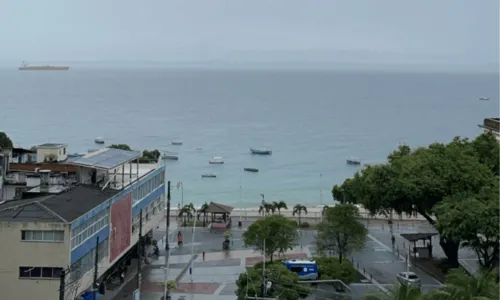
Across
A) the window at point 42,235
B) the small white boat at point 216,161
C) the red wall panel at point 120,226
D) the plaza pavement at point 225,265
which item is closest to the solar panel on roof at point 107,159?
the red wall panel at point 120,226

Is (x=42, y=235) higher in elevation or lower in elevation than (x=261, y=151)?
higher

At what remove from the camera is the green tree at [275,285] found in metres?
23.5

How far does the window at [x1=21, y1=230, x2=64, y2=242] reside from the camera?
23281mm

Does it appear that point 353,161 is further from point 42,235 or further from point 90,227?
point 42,235

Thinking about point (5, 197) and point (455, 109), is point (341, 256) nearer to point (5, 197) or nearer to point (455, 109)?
point (5, 197)

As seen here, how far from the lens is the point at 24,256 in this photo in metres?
23.3

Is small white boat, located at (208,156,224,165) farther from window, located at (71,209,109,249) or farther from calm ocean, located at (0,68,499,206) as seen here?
window, located at (71,209,109,249)

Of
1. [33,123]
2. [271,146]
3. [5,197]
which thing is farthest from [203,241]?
[33,123]

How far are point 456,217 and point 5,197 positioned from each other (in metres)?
20.6

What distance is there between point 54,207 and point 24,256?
6.78ft

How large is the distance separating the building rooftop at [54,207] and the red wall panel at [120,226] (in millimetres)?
1064

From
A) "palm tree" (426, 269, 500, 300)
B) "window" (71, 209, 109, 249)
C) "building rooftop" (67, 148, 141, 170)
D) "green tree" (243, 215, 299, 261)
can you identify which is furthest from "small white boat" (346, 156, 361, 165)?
"palm tree" (426, 269, 500, 300)

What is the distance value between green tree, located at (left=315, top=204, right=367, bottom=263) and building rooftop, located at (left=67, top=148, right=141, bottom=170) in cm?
955

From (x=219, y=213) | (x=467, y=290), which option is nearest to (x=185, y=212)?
(x=219, y=213)
